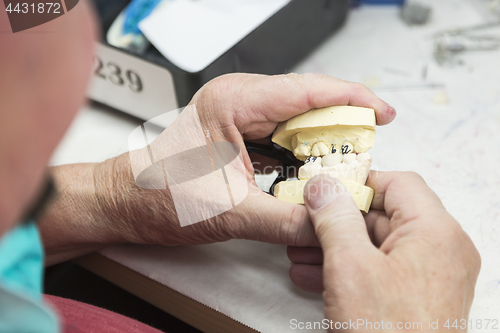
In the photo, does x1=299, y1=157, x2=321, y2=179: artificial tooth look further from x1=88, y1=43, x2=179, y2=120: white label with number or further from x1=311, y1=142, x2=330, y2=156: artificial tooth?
x1=88, y1=43, x2=179, y2=120: white label with number

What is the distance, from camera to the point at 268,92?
2.22 feet

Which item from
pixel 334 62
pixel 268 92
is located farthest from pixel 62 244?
pixel 334 62

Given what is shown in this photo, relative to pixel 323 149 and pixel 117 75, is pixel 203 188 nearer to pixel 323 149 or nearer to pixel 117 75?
pixel 323 149

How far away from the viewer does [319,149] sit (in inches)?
26.6

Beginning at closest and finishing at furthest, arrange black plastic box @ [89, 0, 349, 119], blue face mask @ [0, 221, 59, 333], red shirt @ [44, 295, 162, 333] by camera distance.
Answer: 1. blue face mask @ [0, 221, 59, 333]
2. red shirt @ [44, 295, 162, 333]
3. black plastic box @ [89, 0, 349, 119]

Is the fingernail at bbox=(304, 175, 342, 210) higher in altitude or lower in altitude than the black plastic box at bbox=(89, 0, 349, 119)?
lower

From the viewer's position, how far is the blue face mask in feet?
1.27

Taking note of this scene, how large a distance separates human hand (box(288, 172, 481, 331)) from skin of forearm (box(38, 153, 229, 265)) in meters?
0.22

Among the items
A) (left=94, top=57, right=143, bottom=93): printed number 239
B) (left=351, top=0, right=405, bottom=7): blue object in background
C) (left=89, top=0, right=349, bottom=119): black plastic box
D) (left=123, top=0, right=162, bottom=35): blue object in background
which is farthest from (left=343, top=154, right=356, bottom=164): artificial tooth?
(left=351, top=0, right=405, bottom=7): blue object in background

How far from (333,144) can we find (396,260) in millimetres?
223

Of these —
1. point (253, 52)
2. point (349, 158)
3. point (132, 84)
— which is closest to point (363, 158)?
point (349, 158)

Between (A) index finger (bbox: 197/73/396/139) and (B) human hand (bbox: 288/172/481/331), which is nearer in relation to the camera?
(B) human hand (bbox: 288/172/481/331)

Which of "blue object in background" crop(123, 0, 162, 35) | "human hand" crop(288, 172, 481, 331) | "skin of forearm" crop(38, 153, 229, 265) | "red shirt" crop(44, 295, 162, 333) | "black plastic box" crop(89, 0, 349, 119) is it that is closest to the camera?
"human hand" crop(288, 172, 481, 331)

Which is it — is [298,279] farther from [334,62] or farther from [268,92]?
[334,62]
